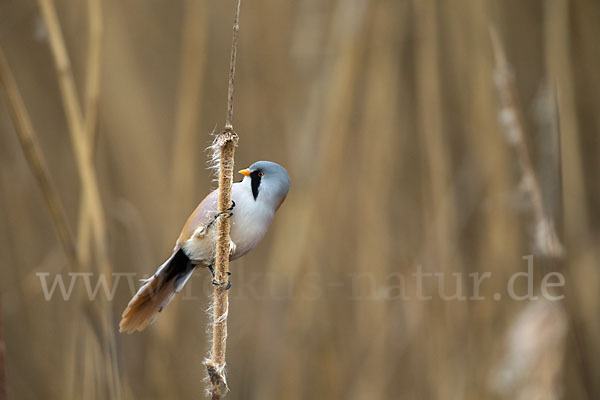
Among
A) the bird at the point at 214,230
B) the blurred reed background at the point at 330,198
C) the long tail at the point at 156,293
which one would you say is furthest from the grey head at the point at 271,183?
the blurred reed background at the point at 330,198

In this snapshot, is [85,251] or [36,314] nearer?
[85,251]

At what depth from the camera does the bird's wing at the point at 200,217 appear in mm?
763

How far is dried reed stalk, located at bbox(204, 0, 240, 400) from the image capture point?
66cm

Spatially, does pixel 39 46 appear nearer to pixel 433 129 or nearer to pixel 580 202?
pixel 433 129

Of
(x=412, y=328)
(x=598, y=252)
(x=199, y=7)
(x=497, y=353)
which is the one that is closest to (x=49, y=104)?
(x=199, y=7)

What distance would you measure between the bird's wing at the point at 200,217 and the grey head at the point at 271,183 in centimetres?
6

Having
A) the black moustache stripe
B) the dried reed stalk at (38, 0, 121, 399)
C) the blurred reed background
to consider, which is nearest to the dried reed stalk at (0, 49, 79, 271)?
the dried reed stalk at (38, 0, 121, 399)

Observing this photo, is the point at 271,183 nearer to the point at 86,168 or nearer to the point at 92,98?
the point at 86,168

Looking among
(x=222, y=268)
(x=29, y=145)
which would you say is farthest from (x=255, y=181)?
(x=29, y=145)

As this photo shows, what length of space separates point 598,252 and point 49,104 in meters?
1.93

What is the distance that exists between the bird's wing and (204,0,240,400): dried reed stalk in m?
0.07

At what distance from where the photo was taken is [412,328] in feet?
6.15

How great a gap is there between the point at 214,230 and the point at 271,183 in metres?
0.09

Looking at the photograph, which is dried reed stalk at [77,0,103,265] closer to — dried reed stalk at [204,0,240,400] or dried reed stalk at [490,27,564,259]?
dried reed stalk at [204,0,240,400]
